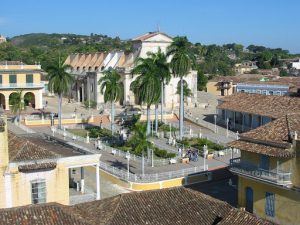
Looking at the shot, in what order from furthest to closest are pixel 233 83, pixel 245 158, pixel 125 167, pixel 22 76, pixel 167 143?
pixel 233 83 → pixel 22 76 → pixel 167 143 → pixel 125 167 → pixel 245 158

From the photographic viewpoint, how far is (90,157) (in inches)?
1053

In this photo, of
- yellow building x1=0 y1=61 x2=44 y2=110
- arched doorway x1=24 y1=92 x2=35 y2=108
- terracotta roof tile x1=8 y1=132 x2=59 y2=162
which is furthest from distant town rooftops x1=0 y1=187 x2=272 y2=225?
arched doorway x1=24 y1=92 x2=35 y2=108

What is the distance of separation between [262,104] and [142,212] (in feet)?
103

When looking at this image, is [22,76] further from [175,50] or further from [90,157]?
[90,157]

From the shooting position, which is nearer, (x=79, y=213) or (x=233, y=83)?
(x=79, y=213)

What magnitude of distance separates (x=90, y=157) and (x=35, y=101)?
138ft

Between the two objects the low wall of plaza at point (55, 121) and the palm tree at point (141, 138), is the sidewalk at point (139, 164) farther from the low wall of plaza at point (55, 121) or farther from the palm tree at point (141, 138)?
the low wall of plaza at point (55, 121)

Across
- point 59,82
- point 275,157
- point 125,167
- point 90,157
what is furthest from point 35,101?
point 275,157

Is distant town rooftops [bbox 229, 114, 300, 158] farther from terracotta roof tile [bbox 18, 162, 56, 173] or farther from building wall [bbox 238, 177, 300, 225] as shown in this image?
terracotta roof tile [bbox 18, 162, 56, 173]

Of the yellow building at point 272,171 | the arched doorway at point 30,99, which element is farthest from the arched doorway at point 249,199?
the arched doorway at point 30,99

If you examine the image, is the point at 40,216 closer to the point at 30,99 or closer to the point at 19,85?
the point at 19,85

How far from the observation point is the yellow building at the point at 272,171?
25108mm

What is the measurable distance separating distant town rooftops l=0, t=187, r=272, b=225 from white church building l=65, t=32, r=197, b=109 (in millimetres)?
46750

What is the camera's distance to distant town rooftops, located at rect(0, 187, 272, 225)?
742 inches
